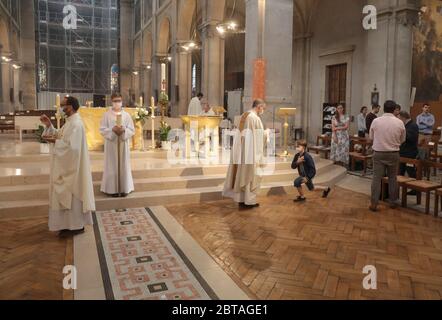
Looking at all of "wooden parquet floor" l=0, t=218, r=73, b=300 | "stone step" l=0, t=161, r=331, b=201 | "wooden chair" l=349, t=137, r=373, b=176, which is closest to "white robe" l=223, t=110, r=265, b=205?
"stone step" l=0, t=161, r=331, b=201

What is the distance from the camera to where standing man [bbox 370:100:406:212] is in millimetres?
5773

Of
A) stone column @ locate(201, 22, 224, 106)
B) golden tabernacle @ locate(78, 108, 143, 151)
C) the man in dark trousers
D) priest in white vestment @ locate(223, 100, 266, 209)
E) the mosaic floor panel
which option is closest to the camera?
the mosaic floor panel

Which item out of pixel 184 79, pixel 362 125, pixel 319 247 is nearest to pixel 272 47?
pixel 362 125

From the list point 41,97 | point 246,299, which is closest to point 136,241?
point 246,299

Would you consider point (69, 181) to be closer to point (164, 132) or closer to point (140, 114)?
point (140, 114)

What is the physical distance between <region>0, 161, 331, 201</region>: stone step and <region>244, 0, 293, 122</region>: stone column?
215 cm

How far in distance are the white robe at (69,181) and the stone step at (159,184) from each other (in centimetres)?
133

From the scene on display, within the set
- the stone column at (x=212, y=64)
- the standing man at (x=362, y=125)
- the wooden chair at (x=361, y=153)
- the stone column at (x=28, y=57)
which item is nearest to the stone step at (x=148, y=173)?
the wooden chair at (x=361, y=153)

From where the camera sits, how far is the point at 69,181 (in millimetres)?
4605

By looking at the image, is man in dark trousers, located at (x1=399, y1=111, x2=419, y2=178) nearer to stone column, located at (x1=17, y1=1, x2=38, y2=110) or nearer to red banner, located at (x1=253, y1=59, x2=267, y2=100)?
red banner, located at (x1=253, y1=59, x2=267, y2=100)

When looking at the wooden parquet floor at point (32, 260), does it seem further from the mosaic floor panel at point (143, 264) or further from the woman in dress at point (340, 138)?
the woman in dress at point (340, 138)

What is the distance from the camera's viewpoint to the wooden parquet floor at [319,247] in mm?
3385

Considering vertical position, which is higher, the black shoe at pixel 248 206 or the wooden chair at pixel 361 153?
the wooden chair at pixel 361 153

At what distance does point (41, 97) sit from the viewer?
82.2 ft
